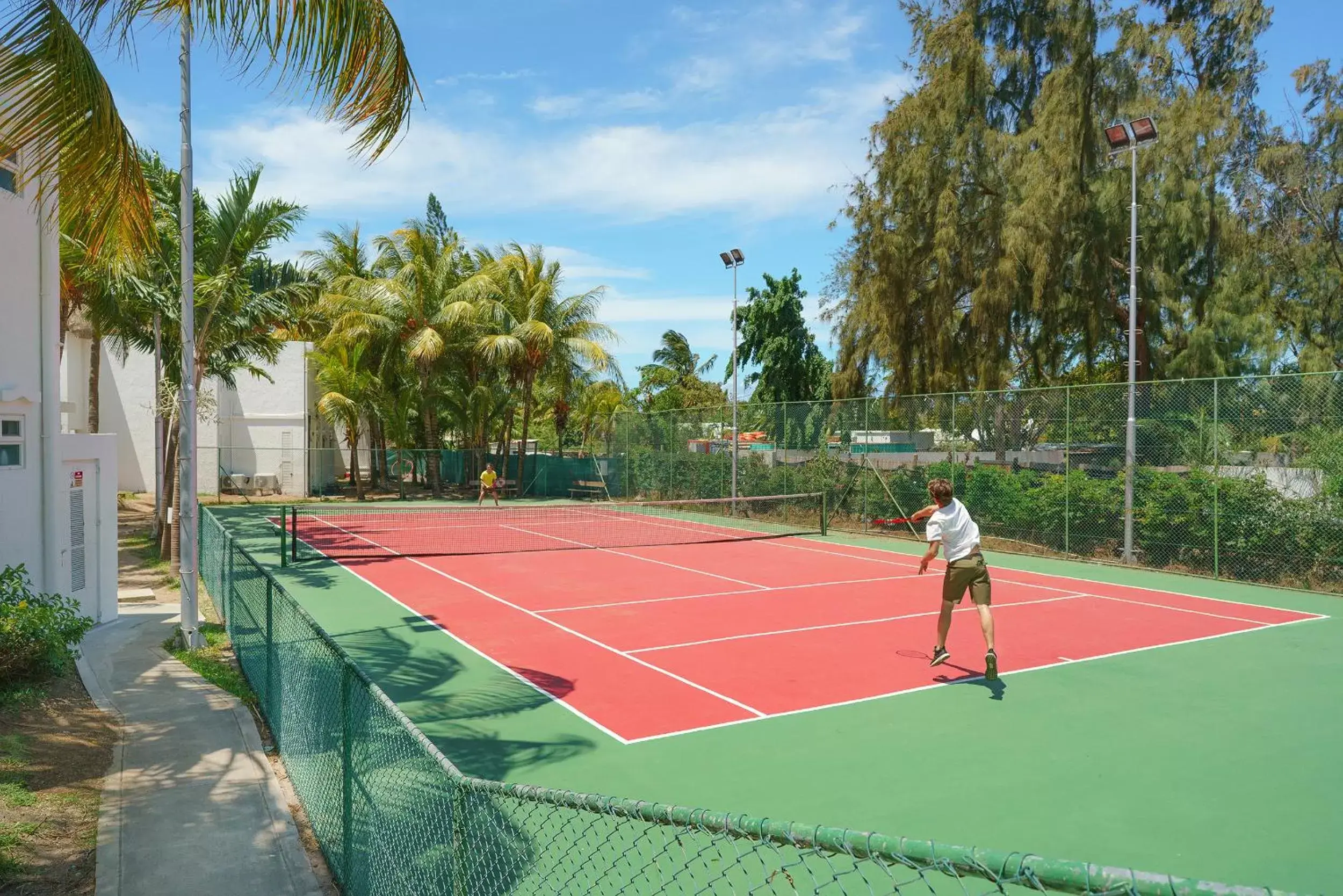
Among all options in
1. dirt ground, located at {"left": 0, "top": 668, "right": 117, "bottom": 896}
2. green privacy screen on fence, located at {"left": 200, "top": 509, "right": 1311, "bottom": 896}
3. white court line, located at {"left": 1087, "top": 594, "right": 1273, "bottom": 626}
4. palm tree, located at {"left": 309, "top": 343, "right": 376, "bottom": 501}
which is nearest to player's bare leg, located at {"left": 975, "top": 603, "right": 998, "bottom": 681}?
green privacy screen on fence, located at {"left": 200, "top": 509, "right": 1311, "bottom": 896}

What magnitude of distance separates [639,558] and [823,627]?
7.01m

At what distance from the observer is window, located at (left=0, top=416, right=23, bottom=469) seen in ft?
32.1

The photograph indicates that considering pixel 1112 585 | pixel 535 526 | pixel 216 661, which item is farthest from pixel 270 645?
pixel 535 526

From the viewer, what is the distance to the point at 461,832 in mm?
3689

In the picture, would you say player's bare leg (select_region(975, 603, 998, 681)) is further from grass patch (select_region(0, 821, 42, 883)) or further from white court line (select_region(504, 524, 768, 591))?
grass patch (select_region(0, 821, 42, 883))

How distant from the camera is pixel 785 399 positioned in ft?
141

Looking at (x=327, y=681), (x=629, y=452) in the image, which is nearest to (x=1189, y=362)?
(x=629, y=452)

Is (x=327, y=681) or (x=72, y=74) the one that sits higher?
(x=72, y=74)

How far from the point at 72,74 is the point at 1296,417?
16475mm

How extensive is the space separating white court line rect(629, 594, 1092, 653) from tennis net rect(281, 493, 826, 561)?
27.3ft

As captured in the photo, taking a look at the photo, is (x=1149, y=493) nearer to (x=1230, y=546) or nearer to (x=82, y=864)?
(x=1230, y=546)

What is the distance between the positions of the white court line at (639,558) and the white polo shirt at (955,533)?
5645mm

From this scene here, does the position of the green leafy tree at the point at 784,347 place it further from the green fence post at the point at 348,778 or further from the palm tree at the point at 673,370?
the green fence post at the point at 348,778

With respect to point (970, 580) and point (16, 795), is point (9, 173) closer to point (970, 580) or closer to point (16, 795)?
point (16, 795)
